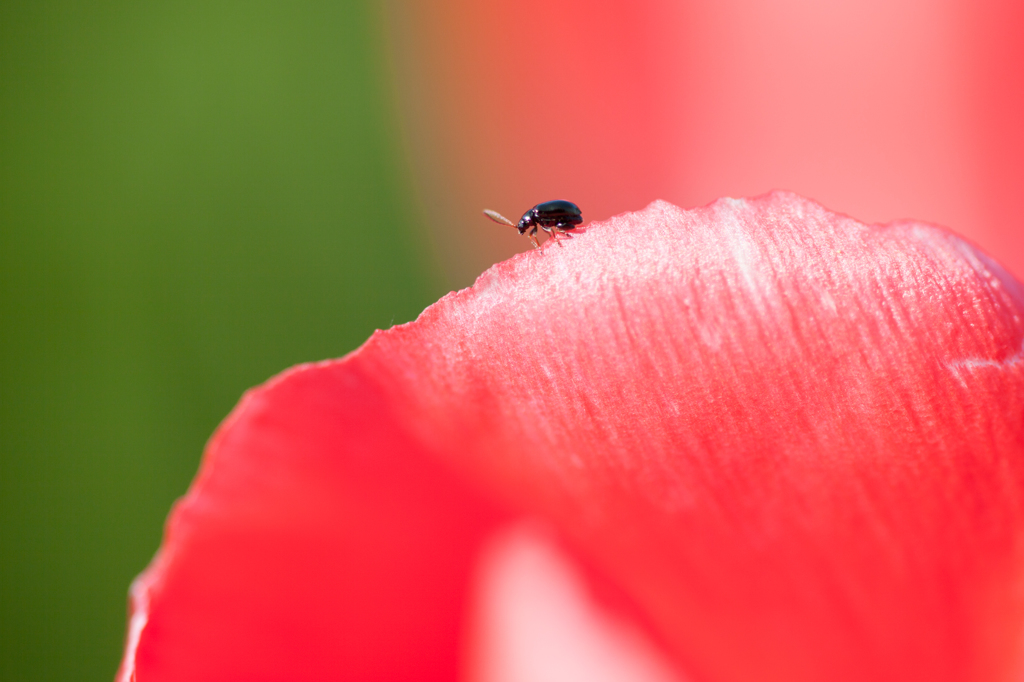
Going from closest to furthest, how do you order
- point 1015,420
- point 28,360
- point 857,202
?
point 1015,420 → point 857,202 → point 28,360

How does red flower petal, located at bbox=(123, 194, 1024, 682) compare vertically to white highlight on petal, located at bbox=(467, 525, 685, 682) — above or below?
above

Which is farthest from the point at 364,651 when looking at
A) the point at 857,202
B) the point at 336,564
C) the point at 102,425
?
the point at 102,425

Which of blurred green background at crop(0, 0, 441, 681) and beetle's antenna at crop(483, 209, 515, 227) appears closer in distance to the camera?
beetle's antenna at crop(483, 209, 515, 227)

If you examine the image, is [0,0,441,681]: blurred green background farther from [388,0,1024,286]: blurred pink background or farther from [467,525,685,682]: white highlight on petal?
[467,525,685,682]: white highlight on petal

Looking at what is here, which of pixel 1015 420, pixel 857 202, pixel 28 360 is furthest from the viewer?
pixel 28 360

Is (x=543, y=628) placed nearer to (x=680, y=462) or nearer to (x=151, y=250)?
(x=680, y=462)

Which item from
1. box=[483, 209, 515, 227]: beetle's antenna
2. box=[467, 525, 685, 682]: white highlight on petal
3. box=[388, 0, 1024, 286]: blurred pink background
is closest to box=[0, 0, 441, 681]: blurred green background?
box=[388, 0, 1024, 286]: blurred pink background

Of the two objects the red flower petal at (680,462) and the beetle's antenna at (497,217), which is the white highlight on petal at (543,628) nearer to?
the red flower petal at (680,462)

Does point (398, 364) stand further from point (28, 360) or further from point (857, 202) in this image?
point (28, 360)
